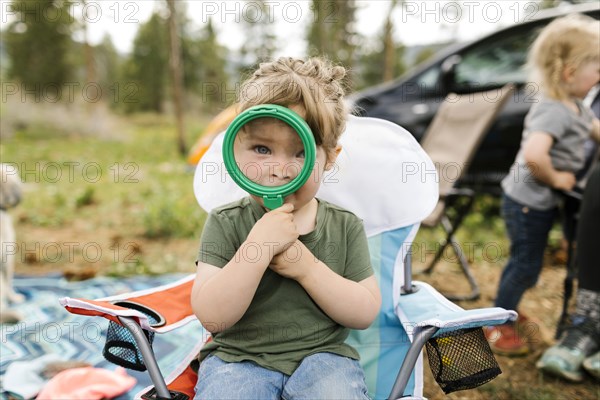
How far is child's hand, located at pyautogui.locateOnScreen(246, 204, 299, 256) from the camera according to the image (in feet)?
3.86

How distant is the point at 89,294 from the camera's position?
10.00 ft

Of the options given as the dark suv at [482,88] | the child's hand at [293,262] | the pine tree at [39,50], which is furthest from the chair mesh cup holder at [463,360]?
the pine tree at [39,50]

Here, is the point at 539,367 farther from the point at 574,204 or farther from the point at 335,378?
the point at 335,378

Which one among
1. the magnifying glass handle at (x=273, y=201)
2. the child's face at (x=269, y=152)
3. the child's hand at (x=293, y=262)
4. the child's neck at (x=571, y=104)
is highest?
the child's neck at (x=571, y=104)

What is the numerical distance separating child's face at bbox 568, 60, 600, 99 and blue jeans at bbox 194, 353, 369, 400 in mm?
1733

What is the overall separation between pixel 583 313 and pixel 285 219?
1.66m

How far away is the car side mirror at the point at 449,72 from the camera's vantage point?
13.9 feet

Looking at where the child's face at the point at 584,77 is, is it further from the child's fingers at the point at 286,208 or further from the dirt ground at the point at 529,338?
the child's fingers at the point at 286,208

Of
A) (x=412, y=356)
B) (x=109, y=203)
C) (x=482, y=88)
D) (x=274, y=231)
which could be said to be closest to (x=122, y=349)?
(x=274, y=231)

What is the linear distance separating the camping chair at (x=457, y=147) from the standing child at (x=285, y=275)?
4.76 feet

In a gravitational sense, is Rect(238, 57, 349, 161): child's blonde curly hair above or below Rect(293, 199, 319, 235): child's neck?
above

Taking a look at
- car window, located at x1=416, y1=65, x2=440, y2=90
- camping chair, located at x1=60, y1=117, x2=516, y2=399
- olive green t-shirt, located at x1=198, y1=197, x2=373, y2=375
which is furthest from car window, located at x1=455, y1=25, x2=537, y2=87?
olive green t-shirt, located at x1=198, y1=197, x2=373, y2=375

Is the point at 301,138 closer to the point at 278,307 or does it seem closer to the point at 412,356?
the point at 278,307

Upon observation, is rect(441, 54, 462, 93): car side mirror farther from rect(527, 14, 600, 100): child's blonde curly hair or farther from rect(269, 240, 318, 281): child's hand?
rect(269, 240, 318, 281): child's hand
